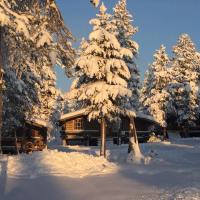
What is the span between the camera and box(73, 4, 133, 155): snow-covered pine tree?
111 ft

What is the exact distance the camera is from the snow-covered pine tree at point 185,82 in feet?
207

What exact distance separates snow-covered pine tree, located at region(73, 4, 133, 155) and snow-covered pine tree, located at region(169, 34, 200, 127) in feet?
93.8

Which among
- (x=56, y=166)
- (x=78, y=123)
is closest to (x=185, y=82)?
(x=78, y=123)

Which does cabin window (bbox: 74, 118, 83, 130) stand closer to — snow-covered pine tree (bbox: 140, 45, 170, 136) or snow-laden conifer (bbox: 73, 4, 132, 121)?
snow-covered pine tree (bbox: 140, 45, 170, 136)

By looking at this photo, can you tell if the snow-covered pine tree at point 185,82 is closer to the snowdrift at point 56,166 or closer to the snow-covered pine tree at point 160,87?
the snow-covered pine tree at point 160,87

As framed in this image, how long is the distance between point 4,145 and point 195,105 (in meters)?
29.8

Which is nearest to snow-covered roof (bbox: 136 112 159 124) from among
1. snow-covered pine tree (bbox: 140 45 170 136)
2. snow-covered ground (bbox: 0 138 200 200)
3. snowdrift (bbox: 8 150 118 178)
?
snow-covered pine tree (bbox: 140 45 170 136)

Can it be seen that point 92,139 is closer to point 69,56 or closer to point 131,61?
point 131,61

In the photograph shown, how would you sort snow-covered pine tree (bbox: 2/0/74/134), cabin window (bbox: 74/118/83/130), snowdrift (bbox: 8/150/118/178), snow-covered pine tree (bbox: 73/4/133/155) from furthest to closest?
cabin window (bbox: 74/118/83/130), snow-covered pine tree (bbox: 73/4/133/155), snowdrift (bbox: 8/150/118/178), snow-covered pine tree (bbox: 2/0/74/134)

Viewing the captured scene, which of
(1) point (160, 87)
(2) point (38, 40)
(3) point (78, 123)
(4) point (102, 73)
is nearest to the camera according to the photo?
(2) point (38, 40)

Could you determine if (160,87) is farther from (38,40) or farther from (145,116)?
(38,40)

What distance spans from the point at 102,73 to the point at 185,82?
3176 cm

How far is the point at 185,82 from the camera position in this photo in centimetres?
6359

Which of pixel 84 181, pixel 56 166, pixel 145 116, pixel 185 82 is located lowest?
pixel 84 181
